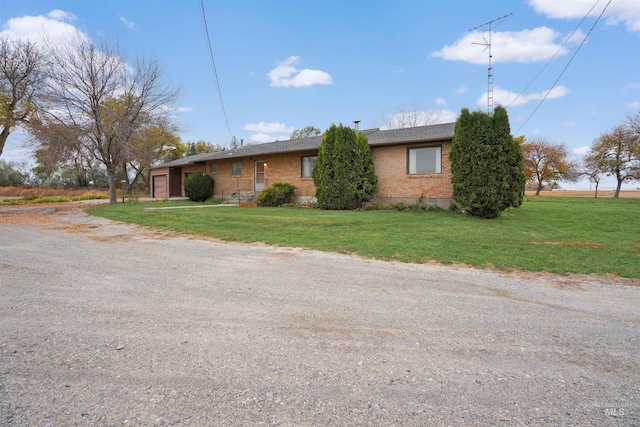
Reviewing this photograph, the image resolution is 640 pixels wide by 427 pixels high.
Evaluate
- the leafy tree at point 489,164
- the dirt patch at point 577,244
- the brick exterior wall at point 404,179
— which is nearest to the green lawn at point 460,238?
the dirt patch at point 577,244

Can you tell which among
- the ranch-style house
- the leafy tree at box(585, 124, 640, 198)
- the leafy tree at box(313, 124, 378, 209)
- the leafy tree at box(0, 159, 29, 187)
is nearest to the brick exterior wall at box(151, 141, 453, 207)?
the ranch-style house

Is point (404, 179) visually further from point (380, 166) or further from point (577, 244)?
point (577, 244)

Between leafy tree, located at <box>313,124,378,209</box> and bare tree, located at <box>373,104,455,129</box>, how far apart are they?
22.0m

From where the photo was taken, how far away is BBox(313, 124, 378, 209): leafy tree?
15.8 metres

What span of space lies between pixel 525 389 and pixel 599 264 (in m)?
5.02

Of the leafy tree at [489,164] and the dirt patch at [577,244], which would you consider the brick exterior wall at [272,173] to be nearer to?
the leafy tree at [489,164]

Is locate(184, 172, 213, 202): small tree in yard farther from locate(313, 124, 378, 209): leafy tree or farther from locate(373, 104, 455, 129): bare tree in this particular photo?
locate(373, 104, 455, 129): bare tree

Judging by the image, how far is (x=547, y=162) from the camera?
42.5 metres

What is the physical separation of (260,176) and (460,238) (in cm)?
1608

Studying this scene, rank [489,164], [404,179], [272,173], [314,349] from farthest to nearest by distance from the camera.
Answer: [272,173] → [404,179] → [489,164] → [314,349]

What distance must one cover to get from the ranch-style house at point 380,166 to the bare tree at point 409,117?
62.0 feet

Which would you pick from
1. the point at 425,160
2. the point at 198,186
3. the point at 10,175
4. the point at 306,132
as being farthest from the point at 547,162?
the point at 10,175

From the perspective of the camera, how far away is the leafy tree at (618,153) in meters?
31.0

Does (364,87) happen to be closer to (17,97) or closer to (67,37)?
(67,37)
